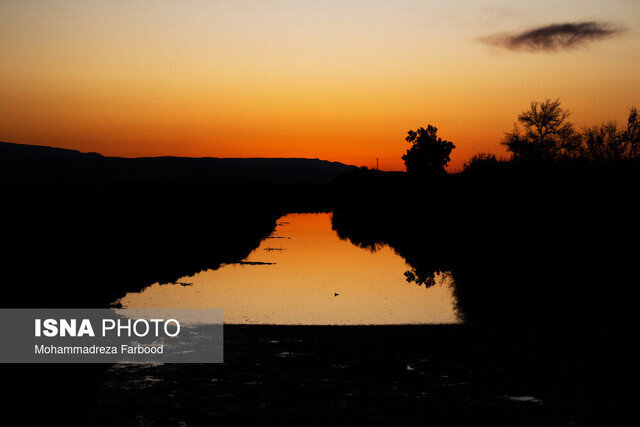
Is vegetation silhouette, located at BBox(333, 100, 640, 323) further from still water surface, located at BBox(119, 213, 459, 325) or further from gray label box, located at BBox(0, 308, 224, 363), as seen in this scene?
gray label box, located at BBox(0, 308, 224, 363)

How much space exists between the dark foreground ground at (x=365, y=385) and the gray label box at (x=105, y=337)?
0.43 metres

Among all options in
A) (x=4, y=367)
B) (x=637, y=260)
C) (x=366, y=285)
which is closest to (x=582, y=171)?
(x=637, y=260)

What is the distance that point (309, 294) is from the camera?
53.4 ft

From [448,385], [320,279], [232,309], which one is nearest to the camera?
[448,385]

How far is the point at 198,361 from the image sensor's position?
29.8 ft

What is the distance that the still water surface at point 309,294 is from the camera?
43.5ft

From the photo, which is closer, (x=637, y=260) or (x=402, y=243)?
(x=637, y=260)

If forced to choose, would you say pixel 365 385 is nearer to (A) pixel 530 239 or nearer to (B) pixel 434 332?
(B) pixel 434 332

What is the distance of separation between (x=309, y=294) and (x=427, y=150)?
84.2 m

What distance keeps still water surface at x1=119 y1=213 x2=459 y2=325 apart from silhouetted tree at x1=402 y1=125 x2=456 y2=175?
74.9 metres

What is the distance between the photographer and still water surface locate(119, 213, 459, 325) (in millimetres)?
13250

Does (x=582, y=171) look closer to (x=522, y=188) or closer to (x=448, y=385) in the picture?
(x=522, y=188)

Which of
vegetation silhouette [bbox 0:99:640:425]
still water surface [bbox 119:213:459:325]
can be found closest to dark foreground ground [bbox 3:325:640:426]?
vegetation silhouette [bbox 0:99:640:425]

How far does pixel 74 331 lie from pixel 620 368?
8.49 metres
